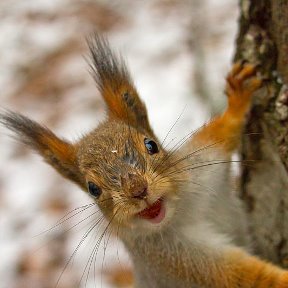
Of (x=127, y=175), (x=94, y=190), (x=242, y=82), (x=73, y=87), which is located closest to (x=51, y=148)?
(x=94, y=190)

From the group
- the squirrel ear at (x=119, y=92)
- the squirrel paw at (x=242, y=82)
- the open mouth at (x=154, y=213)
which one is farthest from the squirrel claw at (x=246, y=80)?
the open mouth at (x=154, y=213)

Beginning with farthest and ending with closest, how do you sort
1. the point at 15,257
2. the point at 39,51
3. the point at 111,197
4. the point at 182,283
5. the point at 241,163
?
the point at 39,51 < the point at 15,257 < the point at 241,163 < the point at 182,283 < the point at 111,197

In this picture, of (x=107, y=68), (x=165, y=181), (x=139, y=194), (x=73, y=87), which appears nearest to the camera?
(x=139, y=194)

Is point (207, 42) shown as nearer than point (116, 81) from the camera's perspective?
No

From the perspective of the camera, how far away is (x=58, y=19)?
4.32 meters

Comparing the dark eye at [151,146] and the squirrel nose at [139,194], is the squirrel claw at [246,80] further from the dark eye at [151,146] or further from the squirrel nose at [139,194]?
the squirrel nose at [139,194]

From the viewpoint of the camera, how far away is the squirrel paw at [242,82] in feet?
6.59

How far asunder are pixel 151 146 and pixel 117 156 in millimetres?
114

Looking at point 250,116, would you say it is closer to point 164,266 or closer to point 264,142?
point 264,142

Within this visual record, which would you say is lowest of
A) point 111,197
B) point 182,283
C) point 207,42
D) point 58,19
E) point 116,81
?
point 182,283

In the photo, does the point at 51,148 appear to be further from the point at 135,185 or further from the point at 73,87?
the point at 73,87

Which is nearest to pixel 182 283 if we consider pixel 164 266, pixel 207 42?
pixel 164 266

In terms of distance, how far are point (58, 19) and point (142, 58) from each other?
2.64ft

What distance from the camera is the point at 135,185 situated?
5.55 feet
